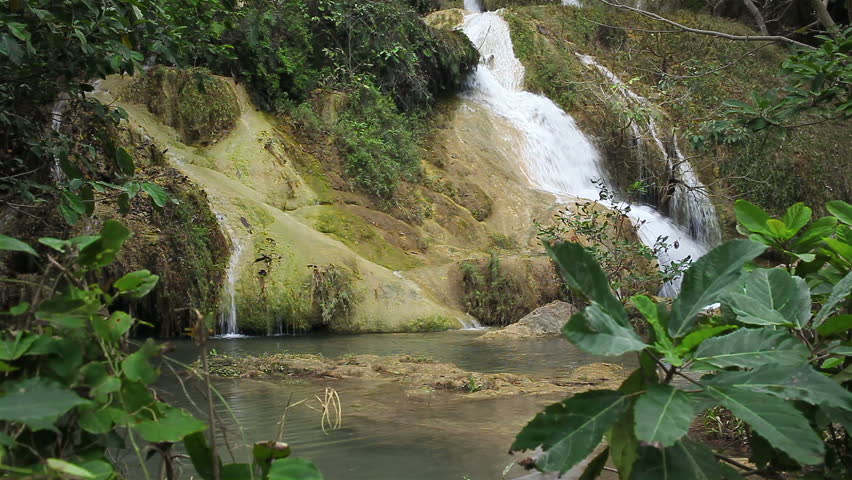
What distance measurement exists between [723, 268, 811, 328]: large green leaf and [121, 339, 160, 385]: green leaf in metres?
1.18

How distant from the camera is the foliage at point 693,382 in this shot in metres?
1.11

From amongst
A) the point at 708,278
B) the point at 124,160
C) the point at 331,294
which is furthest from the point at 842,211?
the point at 331,294

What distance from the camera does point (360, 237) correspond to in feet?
40.4

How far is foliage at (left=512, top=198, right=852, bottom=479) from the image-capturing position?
1.11 meters

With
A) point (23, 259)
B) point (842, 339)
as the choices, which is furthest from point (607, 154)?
point (842, 339)

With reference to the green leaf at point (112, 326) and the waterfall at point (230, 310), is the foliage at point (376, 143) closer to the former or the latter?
the waterfall at point (230, 310)

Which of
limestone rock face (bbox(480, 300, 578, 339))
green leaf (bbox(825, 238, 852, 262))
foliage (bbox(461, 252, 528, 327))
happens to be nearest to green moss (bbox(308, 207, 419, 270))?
foliage (bbox(461, 252, 528, 327))

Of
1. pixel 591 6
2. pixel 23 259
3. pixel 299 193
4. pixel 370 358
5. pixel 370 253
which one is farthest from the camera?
pixel 591 6

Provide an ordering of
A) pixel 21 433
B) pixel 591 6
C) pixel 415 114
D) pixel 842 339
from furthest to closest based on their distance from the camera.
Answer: pixel 591 6
pixel 415 114
pixel 842 339
pixel 21 433

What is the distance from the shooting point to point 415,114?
17734 mm

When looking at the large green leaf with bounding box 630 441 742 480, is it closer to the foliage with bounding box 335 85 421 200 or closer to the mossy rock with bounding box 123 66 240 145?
the mossy rock with bounding box 123 66 240 145

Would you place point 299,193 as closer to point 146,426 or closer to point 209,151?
point 209,151

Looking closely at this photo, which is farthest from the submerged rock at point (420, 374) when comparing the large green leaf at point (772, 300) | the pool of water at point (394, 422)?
the large green leaf at point (772, 300)

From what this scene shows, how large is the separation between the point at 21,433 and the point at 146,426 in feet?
0.65
